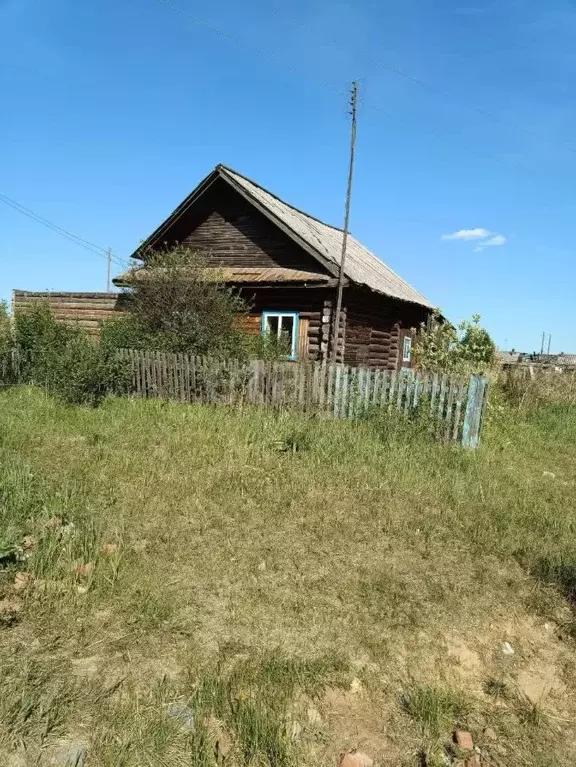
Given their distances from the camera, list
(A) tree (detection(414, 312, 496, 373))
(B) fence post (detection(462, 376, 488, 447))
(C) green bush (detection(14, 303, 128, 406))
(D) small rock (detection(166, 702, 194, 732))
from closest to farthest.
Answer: (D) small rock (detection(166, 702, 194, 732)) → (B) fence post (detection(462, 376, 488, 447)) → (C) green bush (detection(14, 303, 128, 406)) → (A) tree (detection(414, 312, 496, 373))

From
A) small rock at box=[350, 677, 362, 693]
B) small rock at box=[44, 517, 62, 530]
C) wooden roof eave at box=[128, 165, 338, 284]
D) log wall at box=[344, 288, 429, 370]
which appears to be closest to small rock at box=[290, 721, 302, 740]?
small rock at box=[350, 677, 362, 693]

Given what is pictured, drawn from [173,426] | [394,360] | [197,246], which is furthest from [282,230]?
[173,426]

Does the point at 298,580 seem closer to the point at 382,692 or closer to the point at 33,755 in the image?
the point at 382,692

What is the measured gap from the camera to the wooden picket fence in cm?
737

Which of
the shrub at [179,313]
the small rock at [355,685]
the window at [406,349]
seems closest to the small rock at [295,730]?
the small rock at [355,685]

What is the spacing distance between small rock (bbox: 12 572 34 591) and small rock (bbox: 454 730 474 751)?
2536 millimetres

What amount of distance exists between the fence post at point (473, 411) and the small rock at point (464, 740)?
17.1 feet

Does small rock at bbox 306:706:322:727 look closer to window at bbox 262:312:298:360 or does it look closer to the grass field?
Result: the grass field

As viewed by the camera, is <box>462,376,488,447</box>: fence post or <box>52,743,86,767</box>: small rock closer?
<box>52,743,86,767</box>: small rock

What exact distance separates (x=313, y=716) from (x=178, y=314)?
9.38m

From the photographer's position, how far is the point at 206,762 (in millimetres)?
2092

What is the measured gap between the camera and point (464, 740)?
231 centimetres

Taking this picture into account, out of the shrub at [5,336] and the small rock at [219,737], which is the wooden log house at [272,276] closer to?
the shrub at [5,336]

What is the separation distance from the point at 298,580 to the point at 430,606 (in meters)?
0.87
